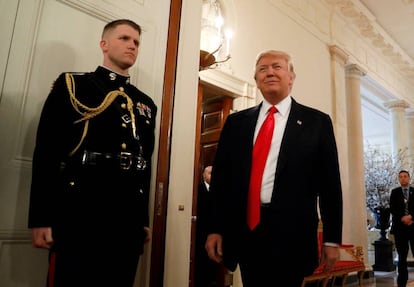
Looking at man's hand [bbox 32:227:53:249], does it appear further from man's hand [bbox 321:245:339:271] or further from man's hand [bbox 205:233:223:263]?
man's hand [bbox 321:245:339:271]

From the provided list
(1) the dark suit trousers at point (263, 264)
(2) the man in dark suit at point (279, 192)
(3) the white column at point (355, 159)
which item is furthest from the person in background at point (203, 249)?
(3) the white column at point (355, 159)

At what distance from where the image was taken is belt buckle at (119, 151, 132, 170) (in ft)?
4.73

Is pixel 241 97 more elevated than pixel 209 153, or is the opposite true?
pixel 241 97

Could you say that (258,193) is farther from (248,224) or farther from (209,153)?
(209,153)

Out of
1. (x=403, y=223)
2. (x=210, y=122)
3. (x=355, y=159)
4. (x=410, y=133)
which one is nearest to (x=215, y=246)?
(x=210, y=122)

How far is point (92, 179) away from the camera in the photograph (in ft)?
4.51

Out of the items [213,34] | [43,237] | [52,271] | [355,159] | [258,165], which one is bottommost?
[52,271]

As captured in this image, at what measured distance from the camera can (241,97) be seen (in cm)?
478

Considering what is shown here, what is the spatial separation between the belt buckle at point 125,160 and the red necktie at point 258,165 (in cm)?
51

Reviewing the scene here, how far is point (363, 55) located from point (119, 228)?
7.89 meters

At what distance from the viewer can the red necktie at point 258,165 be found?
1.51 metres

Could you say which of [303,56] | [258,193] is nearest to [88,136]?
[258,193]

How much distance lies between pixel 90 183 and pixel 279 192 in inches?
28.7

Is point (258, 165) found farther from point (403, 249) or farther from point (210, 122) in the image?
point (403, 249)
